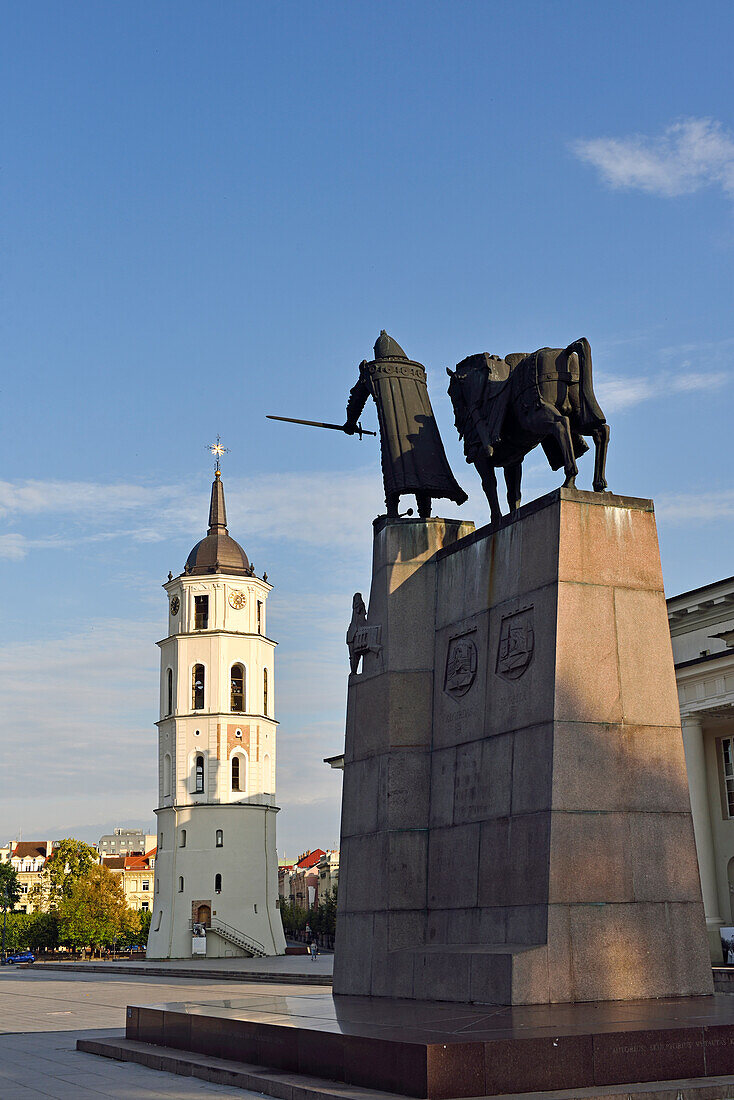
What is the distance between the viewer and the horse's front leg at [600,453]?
13781mm

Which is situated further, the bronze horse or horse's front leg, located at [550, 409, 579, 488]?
the bronze horse

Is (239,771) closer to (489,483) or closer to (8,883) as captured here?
(8,883)

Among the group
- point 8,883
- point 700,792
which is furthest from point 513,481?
point 8,883

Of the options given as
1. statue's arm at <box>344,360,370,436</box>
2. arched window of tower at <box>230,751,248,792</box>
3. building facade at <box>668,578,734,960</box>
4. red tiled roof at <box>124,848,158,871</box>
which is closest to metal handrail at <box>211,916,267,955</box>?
arched window of tower at <box>230,751,248,792</box>

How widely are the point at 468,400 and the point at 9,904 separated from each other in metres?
116

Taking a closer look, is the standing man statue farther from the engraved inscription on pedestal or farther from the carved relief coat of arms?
the engraved inscription on pedestal

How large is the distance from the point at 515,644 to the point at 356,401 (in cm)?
625

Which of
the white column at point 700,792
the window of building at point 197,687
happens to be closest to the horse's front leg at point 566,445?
the white column at point 700,792

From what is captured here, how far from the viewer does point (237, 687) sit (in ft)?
276

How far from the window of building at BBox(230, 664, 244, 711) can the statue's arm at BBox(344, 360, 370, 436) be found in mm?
66588

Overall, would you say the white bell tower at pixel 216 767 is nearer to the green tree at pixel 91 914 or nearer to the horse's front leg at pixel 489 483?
the green tree at pixel 91 914


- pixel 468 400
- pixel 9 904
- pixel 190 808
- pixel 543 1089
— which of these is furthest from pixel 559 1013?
pixel 9 904

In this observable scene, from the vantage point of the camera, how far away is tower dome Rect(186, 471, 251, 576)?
86.0 m

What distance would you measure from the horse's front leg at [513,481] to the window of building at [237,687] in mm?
69264
